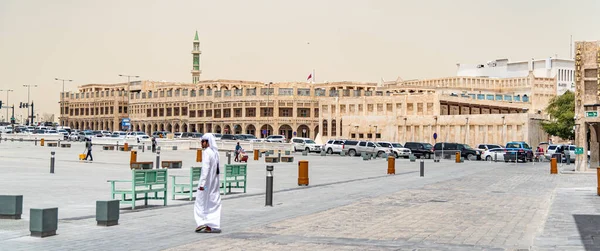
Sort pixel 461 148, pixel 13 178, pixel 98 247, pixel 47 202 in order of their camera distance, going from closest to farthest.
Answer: pixel 98 247 → pixel 47 202 → pixel 13 178 → pixel 461 148

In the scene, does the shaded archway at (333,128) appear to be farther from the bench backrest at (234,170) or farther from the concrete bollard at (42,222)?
the concrete bollard at (42,222)

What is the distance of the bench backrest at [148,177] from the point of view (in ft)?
55.0

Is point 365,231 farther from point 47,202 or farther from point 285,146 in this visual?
point 285,146

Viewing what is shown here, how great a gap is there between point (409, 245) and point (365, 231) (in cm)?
179

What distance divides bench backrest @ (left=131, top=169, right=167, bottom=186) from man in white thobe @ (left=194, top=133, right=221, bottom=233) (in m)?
3.50

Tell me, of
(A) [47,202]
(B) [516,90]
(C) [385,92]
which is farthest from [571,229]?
(B) [516,90]

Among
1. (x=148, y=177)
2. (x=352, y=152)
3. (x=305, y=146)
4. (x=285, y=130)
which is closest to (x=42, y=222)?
(x=148, y=177)

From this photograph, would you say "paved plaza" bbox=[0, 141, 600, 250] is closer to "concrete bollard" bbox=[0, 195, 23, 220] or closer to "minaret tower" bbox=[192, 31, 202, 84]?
"concrete bollard" bbox=[0, 195, 23, 220]

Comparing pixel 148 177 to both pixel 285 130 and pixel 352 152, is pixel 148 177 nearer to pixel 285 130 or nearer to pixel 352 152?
pixel 352 152

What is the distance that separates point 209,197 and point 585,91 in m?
30.5

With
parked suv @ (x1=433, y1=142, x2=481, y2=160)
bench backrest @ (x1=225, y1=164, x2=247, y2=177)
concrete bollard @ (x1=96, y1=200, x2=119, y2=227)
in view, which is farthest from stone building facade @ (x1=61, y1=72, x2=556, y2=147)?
concrete bollard @ (x1=96, y1=200, x2=119, y2=227)

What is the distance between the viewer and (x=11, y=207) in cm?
1422

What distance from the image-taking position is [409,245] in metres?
11.8

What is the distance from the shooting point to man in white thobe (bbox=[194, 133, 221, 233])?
13055 mm
